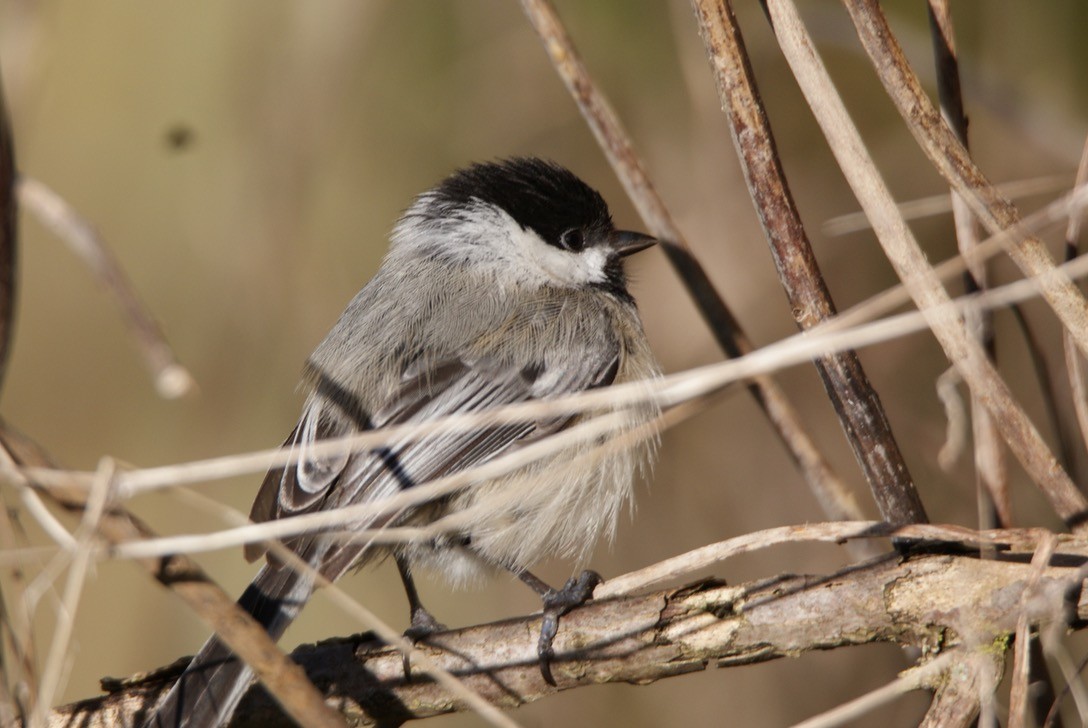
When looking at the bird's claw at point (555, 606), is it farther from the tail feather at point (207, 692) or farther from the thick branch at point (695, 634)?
the tail feather at point (207, 692)

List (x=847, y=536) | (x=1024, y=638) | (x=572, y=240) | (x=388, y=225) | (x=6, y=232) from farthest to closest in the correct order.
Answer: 1. (x=388, y=225)
2. (x=572, y=240)
3. (x=847, y=536)
4. (x=1024, y=638)
5. (x=6, y=232)

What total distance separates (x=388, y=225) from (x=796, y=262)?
11.2 ft

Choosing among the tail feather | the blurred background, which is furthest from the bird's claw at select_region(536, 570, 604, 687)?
the blurred background

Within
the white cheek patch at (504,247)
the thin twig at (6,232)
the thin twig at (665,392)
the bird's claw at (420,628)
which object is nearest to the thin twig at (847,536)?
the thin twig at (665,392)

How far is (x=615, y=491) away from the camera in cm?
286

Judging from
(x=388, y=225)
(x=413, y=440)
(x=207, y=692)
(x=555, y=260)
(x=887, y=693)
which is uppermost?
(x=388, y=225)

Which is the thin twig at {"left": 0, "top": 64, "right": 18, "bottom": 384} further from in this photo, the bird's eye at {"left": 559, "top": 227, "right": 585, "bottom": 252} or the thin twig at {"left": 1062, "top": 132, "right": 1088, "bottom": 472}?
the bird's eye at {"left": 559, "top": 227, "right": 585, "bottom": 252}

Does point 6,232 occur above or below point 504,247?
below

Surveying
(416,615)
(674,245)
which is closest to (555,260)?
(674,245)

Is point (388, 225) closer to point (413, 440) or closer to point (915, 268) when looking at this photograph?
point (413, 440)

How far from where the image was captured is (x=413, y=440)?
8.26 ft

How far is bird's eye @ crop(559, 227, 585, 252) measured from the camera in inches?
134

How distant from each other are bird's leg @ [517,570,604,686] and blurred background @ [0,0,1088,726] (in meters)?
1.49

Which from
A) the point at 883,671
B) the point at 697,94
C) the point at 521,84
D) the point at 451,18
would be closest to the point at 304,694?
the point at 697,94
